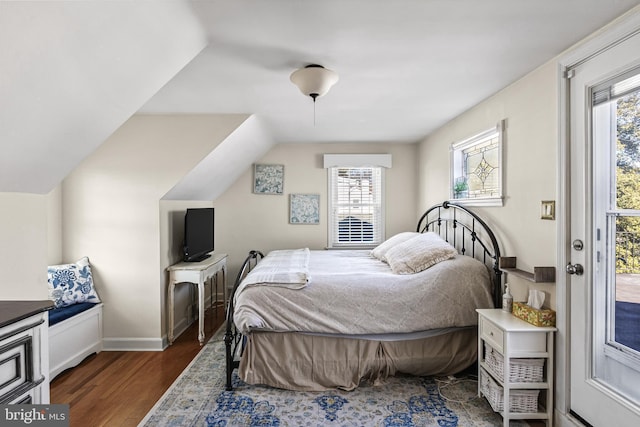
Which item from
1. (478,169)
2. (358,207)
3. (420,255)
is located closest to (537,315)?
(420,255)

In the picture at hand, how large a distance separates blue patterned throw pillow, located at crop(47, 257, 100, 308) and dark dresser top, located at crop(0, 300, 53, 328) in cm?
207

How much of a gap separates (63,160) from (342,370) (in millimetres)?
2273

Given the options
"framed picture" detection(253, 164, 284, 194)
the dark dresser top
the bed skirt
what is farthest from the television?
the dark dresser top

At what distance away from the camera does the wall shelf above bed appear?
2021 mm

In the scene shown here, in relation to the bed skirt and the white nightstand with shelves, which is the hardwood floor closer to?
the bed skirt

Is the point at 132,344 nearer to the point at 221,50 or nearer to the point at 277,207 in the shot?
the point at 277,207

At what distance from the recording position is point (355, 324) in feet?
7.96

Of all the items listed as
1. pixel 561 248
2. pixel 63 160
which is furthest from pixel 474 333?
pixel 63 160

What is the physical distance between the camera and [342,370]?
8.06 feet

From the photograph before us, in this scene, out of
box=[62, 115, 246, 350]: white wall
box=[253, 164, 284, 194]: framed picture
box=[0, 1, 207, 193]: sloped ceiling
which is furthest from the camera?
box=[253, 164, 284, 194]: framed picture

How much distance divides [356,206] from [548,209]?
2.93 meters

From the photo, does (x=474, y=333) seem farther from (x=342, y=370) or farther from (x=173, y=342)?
(x=173, y=342)

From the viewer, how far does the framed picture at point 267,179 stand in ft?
15.5

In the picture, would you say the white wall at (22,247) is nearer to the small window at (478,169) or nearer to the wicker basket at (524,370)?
the wicker basket at (524,370)
